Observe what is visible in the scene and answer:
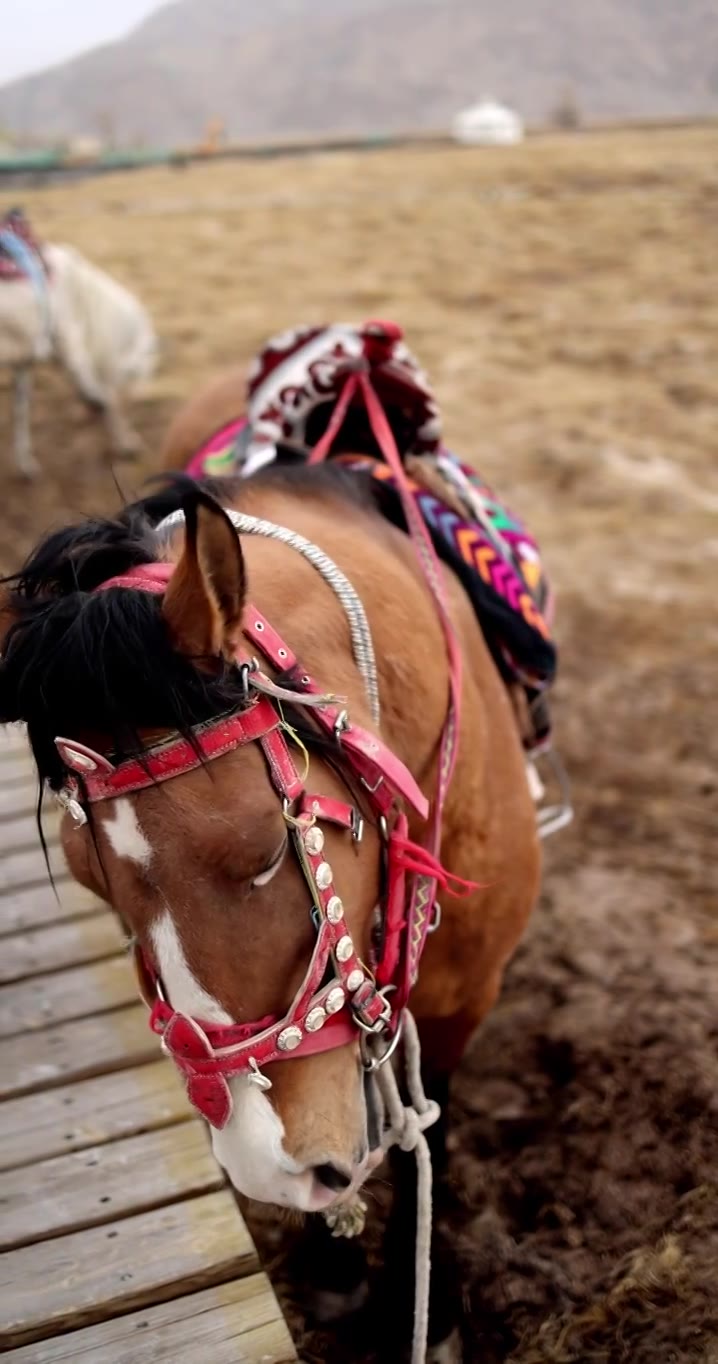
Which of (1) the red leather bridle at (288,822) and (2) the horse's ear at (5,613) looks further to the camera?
(2) the horse's ear at (5,613)

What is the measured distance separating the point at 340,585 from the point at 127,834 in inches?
18.5

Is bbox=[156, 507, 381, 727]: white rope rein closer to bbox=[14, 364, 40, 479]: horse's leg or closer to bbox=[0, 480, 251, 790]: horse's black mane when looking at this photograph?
bbox=[0, 480, 251, 790]: horse's black mane

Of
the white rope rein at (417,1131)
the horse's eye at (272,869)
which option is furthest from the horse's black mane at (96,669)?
the white rope rein at (417,1131)

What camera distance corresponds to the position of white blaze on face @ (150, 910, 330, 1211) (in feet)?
3.74

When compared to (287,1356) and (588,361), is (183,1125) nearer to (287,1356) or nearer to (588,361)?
(287,1356)

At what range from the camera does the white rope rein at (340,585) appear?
1406mm

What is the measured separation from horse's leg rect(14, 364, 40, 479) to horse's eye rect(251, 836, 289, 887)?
5619 mm

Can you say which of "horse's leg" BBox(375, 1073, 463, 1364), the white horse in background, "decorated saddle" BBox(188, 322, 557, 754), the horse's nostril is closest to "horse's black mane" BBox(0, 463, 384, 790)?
the horse's nostril

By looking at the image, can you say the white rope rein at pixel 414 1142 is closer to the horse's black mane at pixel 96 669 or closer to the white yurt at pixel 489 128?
the horse's black mane at pixel 96 669

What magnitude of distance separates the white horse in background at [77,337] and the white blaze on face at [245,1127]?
18.5 feet

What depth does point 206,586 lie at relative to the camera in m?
1.07

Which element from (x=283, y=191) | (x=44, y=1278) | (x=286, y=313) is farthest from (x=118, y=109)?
(x=44, y=1278)

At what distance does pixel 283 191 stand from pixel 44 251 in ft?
22.8

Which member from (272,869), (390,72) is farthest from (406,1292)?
(390,72)
